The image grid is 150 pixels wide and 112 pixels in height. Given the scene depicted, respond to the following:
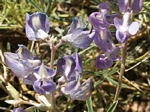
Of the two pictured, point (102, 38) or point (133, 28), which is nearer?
point (133, 28)

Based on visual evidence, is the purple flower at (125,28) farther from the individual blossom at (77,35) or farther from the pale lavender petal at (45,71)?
the pale lavender petal at (45,71)

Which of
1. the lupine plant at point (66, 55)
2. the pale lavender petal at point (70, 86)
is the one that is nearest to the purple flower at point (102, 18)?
the lupine plant at point (66, 55)

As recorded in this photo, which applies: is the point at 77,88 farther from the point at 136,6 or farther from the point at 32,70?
the point at 136,6

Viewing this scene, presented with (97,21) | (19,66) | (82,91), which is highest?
(97,21)

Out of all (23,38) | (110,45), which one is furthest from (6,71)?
(110,45)

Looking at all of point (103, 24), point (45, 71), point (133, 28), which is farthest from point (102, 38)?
point (45, 71)

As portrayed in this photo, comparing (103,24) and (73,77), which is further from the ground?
(103,24)

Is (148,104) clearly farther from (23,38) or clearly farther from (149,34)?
(23,38)
